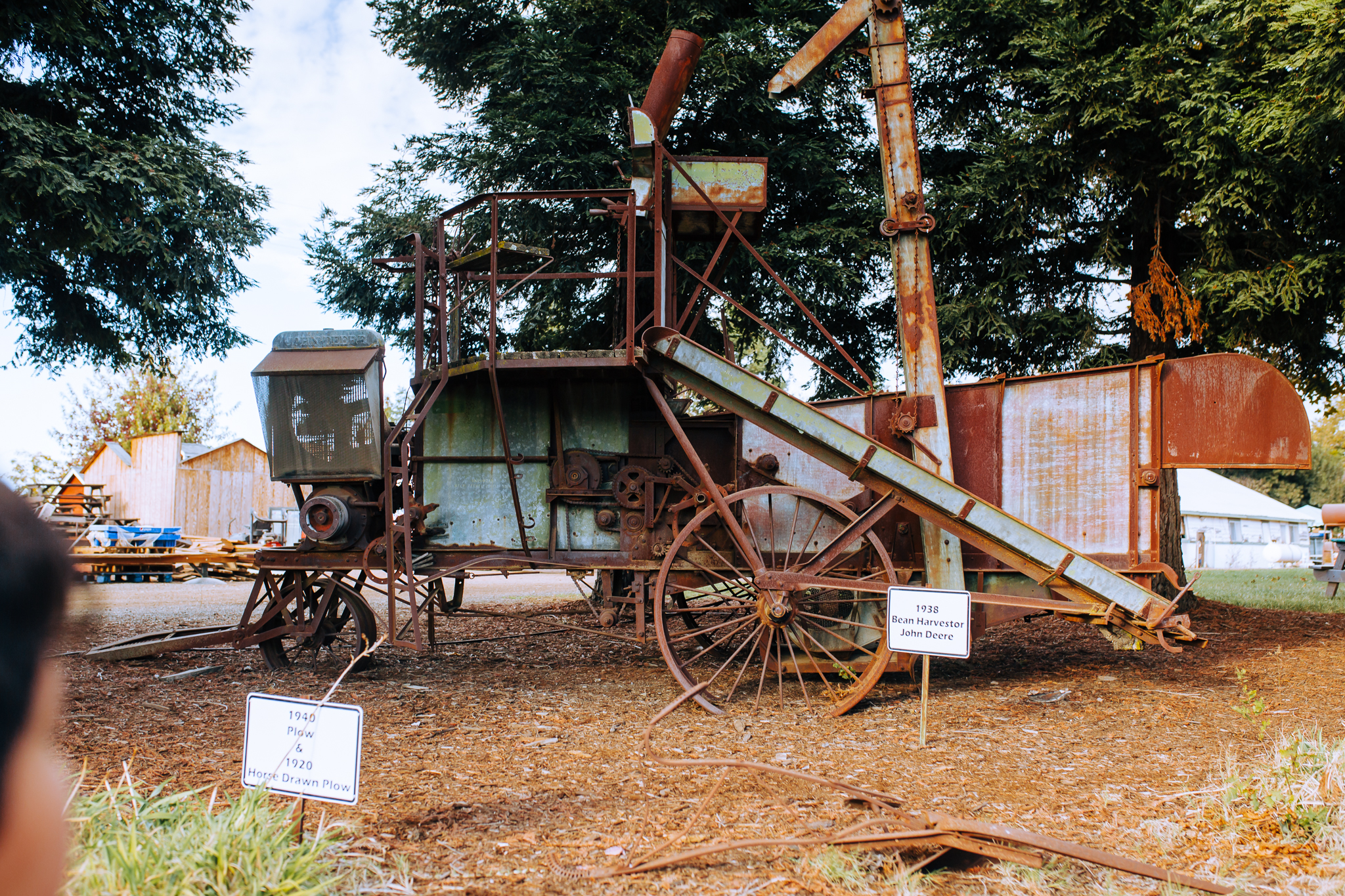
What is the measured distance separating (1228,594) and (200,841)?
16.9 m

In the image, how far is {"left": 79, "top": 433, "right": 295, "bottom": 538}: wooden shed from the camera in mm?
27219

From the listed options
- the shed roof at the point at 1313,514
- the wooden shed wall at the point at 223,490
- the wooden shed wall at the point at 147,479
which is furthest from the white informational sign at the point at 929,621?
the shed roof at the point at 1313,514

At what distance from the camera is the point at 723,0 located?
12.4m

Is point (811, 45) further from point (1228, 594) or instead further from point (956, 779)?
point (1228, 594)

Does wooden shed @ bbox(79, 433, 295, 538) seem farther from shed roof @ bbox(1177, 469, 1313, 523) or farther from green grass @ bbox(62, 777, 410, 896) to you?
shed roof @ bbox(1177, 469, 1313, 523)

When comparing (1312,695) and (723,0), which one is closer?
(1312,695)

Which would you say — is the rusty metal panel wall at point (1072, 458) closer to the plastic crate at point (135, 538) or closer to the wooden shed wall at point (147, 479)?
the plastic crate at point (135, 538)

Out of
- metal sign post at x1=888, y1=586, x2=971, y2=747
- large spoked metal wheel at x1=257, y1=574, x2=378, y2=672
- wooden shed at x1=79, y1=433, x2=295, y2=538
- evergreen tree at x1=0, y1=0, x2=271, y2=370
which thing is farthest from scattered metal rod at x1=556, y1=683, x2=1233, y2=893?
wooden shed at x1=79, y1=433, x2=295, y2=538

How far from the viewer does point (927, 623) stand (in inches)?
214

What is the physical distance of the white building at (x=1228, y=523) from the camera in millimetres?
32031

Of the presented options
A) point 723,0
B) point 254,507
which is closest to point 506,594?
point 723,0

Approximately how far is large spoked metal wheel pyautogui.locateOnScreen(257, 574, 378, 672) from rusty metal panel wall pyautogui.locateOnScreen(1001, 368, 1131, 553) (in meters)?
5.70

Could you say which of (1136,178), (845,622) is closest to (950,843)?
(845,622)

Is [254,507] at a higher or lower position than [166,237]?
lower
